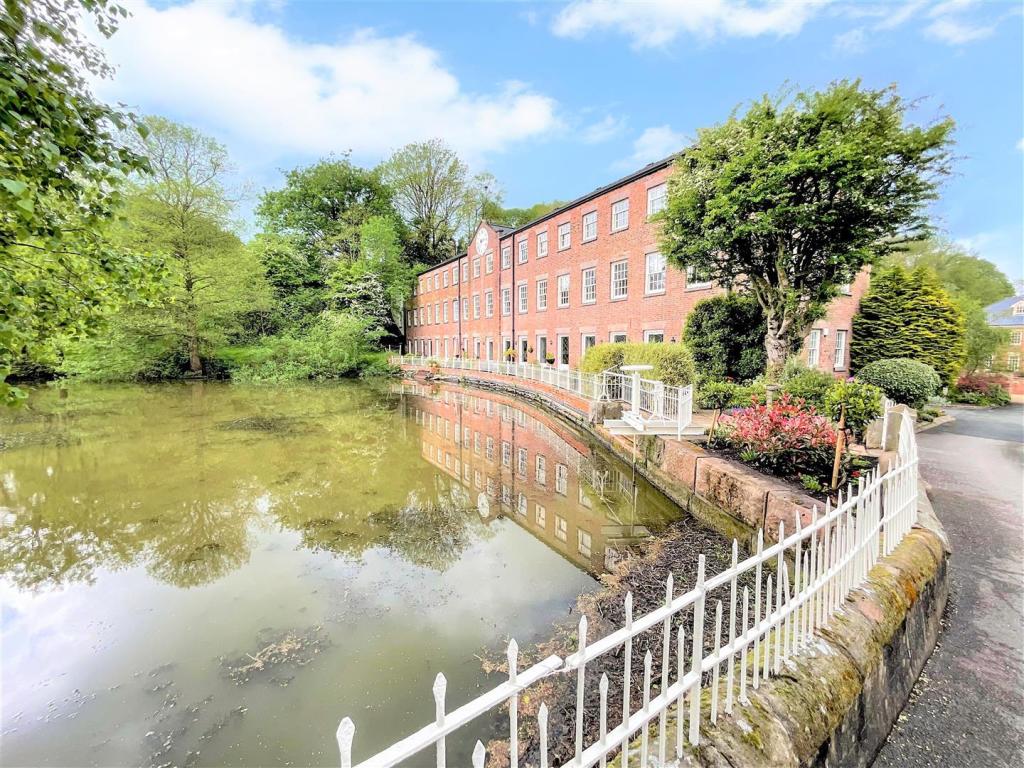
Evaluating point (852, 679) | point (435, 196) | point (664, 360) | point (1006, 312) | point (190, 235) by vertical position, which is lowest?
point (852, 679)

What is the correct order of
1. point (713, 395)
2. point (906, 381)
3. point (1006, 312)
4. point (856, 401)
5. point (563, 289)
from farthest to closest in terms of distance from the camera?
1. point (1006, 312)
2. point (563, 289)
3. point (906, 381)
4. point (713, 395)
5. point (856, 401)

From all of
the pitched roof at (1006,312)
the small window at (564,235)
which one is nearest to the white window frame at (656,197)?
the small window at (564,235)

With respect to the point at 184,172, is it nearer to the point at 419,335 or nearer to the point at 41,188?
the point at 419,335

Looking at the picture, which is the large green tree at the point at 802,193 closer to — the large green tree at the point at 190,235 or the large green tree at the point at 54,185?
the large green tree at the point at 54,185

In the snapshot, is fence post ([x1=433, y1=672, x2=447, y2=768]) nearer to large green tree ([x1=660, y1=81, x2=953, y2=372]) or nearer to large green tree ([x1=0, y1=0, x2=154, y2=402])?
large green tree ([x1=0, y1=0, x2=154, y2=402])

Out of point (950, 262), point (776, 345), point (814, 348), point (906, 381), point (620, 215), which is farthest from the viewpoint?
point (950, 262)

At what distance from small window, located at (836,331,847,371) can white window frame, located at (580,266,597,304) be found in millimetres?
10129

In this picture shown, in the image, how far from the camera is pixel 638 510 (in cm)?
748

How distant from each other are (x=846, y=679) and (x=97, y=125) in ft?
20.1

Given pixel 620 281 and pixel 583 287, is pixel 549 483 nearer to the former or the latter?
pixel 620 281

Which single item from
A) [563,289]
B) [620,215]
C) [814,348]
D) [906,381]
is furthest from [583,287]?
[906,381]

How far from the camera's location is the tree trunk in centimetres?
1234

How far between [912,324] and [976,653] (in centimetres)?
1936

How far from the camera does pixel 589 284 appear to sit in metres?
22.1
